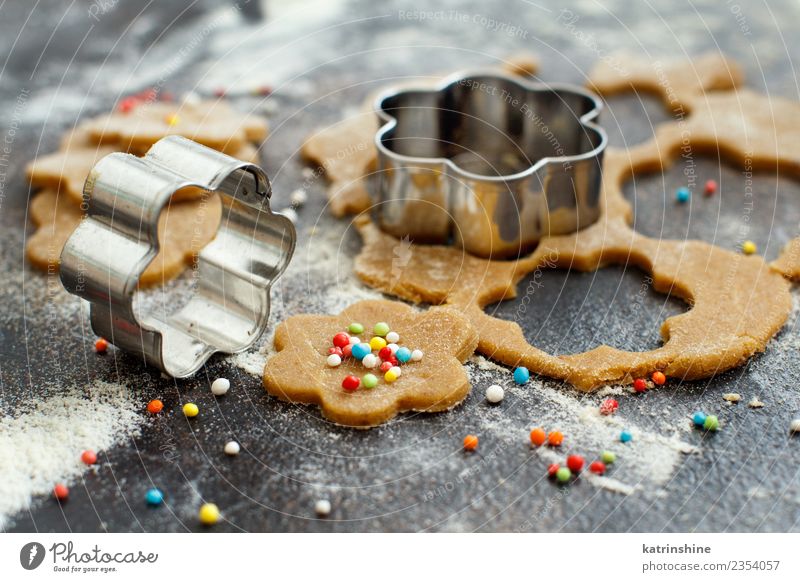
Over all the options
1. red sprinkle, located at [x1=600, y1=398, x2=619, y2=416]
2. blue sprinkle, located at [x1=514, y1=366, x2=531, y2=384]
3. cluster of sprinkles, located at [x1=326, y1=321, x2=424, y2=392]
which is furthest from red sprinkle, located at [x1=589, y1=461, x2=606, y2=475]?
cluster of sprinkles, located at [x1=326, y1=321, x2=424, y2=392]

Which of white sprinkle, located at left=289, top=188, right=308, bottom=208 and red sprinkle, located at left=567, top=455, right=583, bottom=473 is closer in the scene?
red sprinkle, located at left=567, top=455, right=583, bottom=473

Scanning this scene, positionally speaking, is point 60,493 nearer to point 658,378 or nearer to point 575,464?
point 575,464

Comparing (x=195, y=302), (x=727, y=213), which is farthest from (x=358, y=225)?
(x=727, y=213)

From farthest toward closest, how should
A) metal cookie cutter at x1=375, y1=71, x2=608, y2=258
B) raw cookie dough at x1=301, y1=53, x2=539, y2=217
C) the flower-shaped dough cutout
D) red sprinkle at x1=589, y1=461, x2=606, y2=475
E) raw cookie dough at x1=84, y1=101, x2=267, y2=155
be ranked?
1. raw cookie dough at x1=84, y1=101, x2=267, y2=155
2. raw cookie dough at x1=301, y1=53, x2=539, y2=217
3. metal cookie cutter at x1=375, y1=71, x2=608, y2=258
4. the flower-shaped dough cutout
5. red sprinkle at x1=589, y1=461, x2=606, y2=475

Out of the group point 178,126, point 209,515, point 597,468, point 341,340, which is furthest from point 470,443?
point 178,126

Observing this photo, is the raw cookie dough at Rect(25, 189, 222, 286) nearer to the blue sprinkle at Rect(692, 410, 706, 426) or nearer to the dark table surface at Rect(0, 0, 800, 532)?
the dark table surface at Rect(0, 0, 800, 532)

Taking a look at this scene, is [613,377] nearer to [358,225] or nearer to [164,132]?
[358,225]
